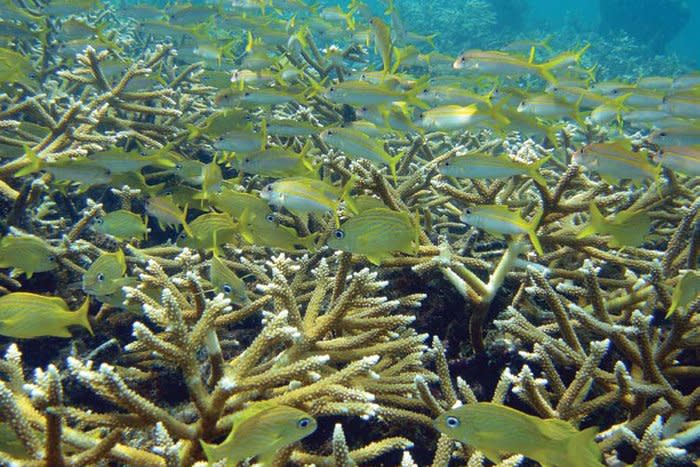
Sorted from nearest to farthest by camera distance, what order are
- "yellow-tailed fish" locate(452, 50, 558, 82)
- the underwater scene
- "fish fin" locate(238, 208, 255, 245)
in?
the underwater scene, "fish fin" locate(238, 208, 255, 245), "yellow-tailed fish" locate(452, 50, 558, 82)

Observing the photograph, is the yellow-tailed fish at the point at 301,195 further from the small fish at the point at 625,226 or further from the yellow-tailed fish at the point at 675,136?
the yellow-tailed fish at the point at 675,136

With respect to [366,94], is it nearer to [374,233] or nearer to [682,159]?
[374,233]

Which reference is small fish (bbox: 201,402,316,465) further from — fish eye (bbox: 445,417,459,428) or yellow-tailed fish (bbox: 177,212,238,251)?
yellow-tailed fish (bbox: 177,212,238,251)

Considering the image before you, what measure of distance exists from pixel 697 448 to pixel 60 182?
4883 millimetres

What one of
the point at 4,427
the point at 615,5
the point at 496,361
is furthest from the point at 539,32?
the point at 4,427

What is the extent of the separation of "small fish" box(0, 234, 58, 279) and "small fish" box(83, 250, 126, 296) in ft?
1.23

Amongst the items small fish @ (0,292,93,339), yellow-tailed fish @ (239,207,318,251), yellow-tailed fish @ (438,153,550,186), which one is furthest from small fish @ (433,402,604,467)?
small fish @ (0,292,93,339)

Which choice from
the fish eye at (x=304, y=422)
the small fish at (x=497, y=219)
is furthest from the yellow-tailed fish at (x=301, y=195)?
the fish eye at (x=304, y=422)

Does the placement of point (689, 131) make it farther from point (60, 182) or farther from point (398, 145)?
point (60, 182)

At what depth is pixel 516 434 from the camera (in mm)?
1736

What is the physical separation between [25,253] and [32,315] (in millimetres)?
755

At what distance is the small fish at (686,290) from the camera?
243 centimetres

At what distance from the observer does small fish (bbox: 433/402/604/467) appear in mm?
1701

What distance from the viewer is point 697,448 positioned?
7.86 feet
